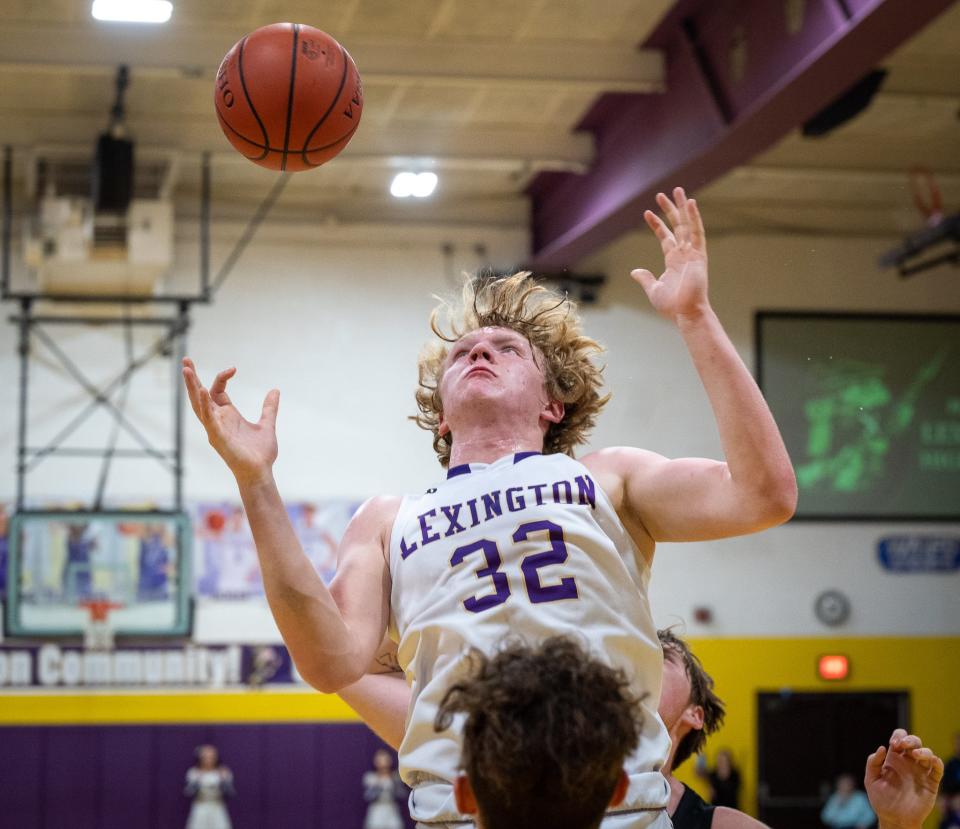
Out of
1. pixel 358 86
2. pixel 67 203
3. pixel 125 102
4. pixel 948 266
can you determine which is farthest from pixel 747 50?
pixel 948 266

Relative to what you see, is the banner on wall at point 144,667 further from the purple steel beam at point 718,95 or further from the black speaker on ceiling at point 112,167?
the purple steel beam at point 718,95

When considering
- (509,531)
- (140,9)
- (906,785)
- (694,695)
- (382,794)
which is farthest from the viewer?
(382,794)

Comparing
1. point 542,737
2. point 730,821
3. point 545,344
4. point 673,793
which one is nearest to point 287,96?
point 545,344

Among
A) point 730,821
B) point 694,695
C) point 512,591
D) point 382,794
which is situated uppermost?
point 512,591

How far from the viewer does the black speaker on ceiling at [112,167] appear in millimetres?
9484

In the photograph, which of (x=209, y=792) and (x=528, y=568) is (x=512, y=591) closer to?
(x=528, y=568)

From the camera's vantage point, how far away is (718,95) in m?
7.72

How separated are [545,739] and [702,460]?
0.95 metres

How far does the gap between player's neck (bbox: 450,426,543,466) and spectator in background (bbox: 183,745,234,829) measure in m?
9.12

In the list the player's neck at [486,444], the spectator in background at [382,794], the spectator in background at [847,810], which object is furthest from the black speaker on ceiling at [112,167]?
the spectator in background at [847,810]

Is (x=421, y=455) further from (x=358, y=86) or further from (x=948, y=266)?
(x=358, y=86)

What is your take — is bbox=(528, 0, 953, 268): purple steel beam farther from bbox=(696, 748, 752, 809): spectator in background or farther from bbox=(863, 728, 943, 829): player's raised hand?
bbox=(696, 748, 752, 809): spectator in background

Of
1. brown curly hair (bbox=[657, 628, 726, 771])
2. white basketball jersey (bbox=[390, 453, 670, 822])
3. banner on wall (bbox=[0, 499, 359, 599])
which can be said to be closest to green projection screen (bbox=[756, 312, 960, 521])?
banner on wall (bbox=[0, 499, 359, 599])

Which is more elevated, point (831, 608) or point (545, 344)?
point (545, 344)
